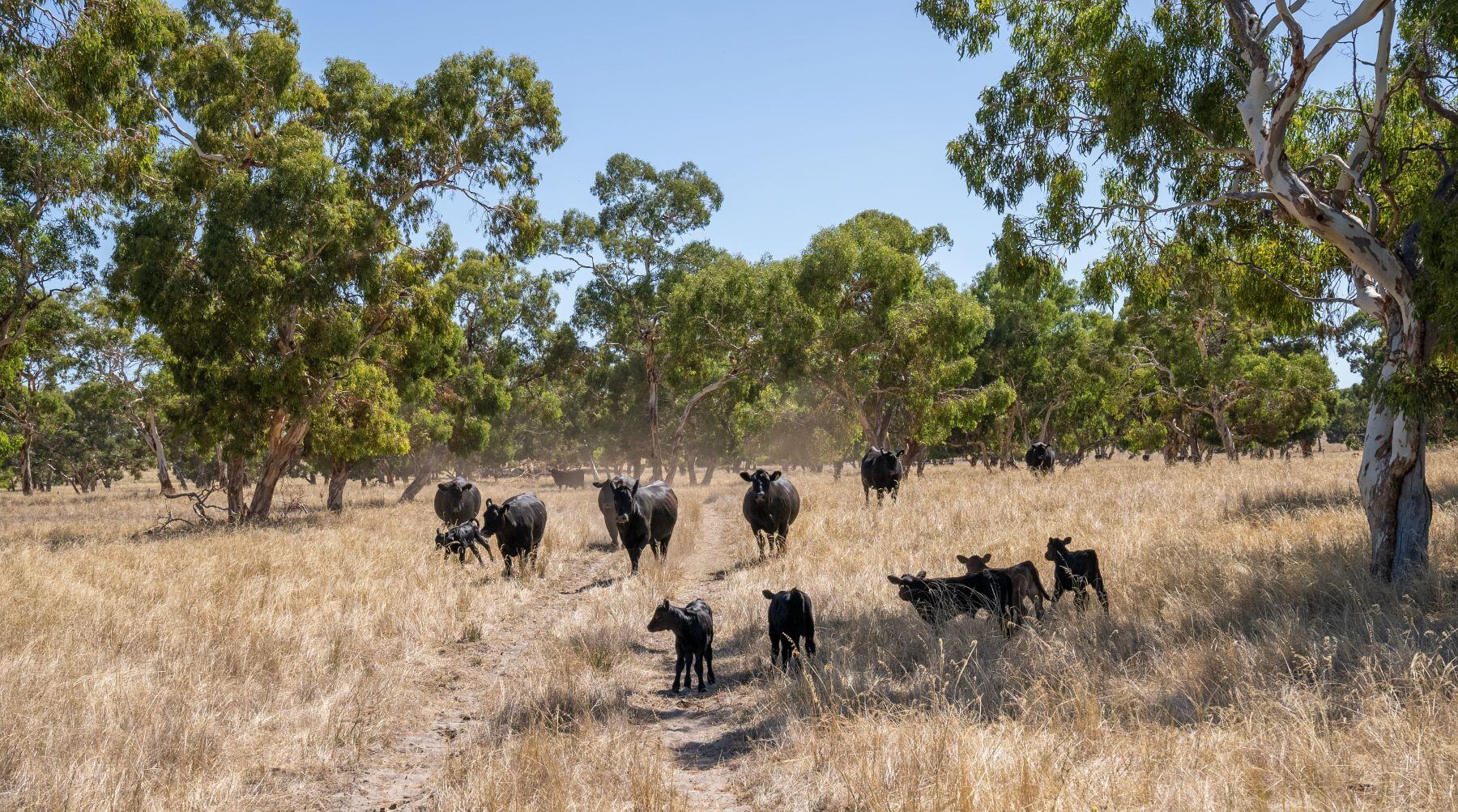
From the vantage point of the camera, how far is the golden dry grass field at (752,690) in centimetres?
454

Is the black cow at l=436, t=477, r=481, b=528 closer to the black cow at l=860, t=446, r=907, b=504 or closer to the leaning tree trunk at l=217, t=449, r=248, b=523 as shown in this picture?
the leaning tree trunk at l=217, t=449, r=248, b=523

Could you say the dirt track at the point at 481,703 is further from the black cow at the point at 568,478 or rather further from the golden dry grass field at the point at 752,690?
the black cow at the point at 568,478

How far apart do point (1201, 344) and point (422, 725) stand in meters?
35.9

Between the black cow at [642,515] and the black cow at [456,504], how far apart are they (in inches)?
284

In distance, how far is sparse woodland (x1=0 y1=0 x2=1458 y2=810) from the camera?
5066 millimetres

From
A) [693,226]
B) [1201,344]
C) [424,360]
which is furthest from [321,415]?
[1201,344]

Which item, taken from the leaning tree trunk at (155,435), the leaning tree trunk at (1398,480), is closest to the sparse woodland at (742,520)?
the leaning tree trunk at (1398,480)

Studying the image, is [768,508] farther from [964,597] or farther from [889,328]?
[889,328]

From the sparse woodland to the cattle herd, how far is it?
1.34 feet

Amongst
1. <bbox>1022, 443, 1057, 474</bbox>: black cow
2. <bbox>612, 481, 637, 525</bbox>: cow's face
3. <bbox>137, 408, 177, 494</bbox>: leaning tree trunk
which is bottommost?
<bbox>612, 481, 637, 525</bbox>: cow's face

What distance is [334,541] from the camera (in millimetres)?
16953

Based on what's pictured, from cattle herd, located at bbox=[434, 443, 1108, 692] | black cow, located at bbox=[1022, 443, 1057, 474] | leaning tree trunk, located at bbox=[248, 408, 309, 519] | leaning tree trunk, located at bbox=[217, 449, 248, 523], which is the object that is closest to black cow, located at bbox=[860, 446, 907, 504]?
cattle herd, located at bbox=[434, 443, 1108, 692]

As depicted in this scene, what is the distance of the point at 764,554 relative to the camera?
14438 mm

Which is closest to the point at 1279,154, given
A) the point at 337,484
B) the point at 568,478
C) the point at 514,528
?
the point at 514,528
